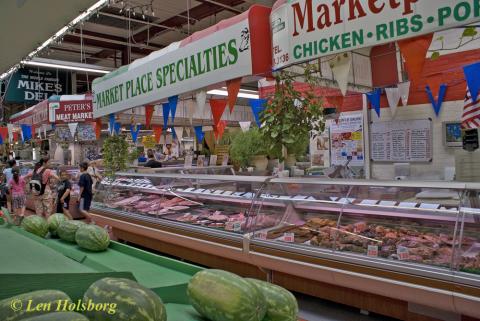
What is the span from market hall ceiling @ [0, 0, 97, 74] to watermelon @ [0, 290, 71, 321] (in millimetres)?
2907

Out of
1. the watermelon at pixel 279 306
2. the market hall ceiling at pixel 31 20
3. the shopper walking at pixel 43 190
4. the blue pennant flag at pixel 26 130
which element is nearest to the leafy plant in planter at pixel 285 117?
the market hall ceiling at pixel 31 20

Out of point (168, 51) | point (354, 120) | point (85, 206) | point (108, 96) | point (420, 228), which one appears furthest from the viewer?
point (85, 206)

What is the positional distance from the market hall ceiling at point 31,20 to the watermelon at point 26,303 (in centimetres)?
291

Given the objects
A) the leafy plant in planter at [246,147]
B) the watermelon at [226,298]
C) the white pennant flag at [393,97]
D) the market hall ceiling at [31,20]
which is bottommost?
the watermelon at [226,298]

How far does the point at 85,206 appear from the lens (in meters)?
9.34

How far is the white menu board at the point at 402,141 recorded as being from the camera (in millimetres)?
6352

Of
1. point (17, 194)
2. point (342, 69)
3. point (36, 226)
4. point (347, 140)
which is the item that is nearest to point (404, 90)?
point (347, 140)

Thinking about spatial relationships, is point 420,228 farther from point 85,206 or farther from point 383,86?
point 85,206

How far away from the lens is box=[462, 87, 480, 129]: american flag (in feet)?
16.6

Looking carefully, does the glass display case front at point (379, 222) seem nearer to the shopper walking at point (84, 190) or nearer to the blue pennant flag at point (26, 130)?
the shopper walking at point (84, 190)

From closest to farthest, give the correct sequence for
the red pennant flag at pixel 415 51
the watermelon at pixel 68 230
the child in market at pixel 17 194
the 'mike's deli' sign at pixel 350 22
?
the watermelon at pixel 68 230
the 'mike's deli' sign at pixel 350 22
the red pennant flag at pixel 415 51
the child in market at pixel 17 194

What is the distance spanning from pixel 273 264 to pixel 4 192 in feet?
37.2

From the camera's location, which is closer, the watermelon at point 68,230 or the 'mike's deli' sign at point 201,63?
the watermelon at point 68,230

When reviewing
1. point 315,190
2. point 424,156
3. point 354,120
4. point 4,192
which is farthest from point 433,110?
point 4,192
